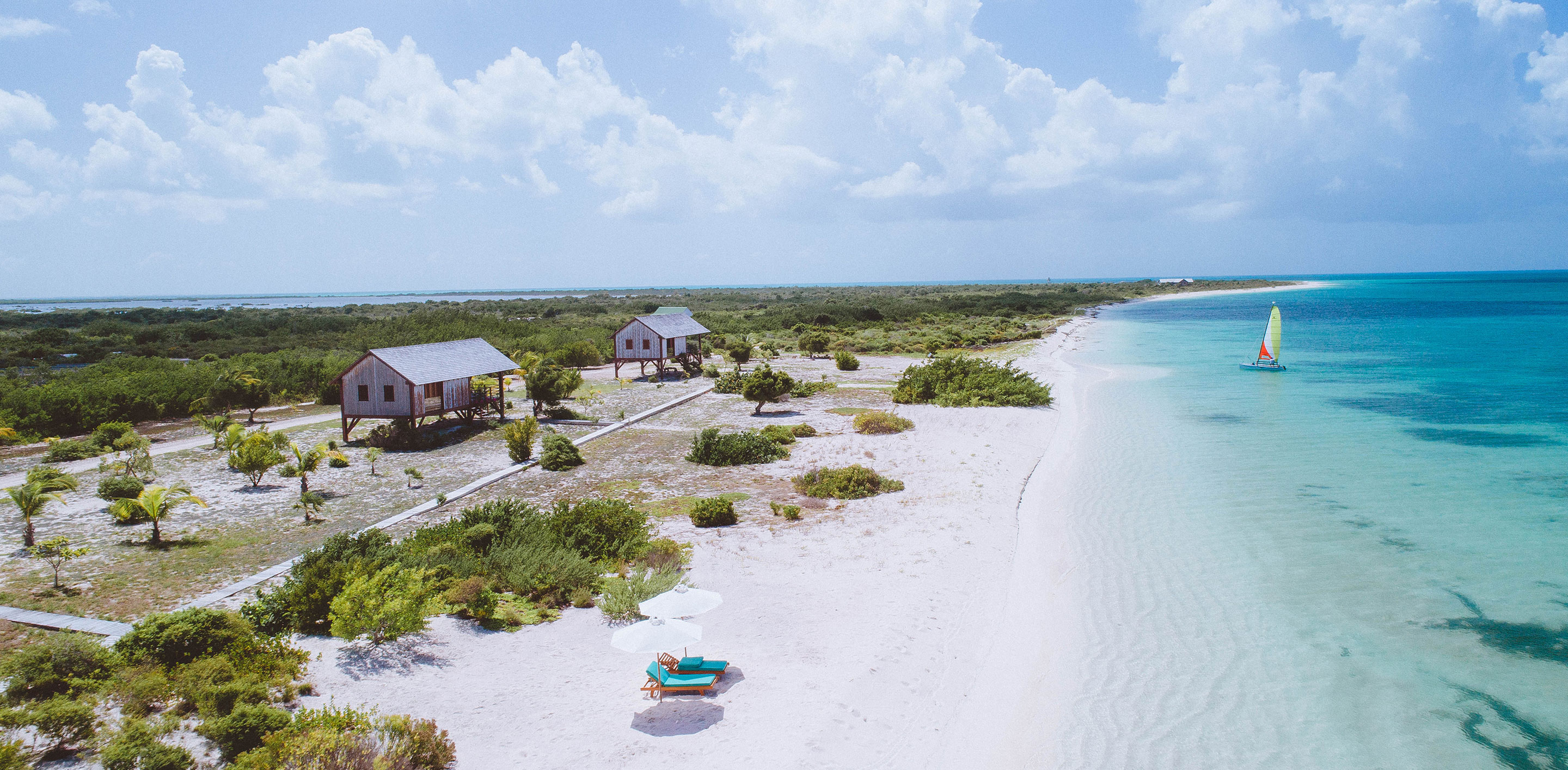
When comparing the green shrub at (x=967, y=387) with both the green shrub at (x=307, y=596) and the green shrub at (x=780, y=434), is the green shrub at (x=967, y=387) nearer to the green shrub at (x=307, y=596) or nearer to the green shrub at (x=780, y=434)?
the green shrub at (x=780, y=434)

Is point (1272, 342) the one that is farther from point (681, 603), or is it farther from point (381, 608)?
point (381, 608)

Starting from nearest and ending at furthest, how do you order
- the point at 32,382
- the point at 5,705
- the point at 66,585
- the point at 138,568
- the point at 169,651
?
the point at 5,705
the point at 169,651
the point at 66,585
the point at 138,568
the point at 32,382

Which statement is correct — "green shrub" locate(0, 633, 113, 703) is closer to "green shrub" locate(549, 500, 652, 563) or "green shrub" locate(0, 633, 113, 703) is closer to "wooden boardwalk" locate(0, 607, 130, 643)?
"wooden boardwalk" locate(0, 607, 130, 643)

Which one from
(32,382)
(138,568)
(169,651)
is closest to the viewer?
(169,651)

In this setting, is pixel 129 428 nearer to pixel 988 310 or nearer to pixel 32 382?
pixel 32 382

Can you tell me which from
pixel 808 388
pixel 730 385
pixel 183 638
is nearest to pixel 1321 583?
pixel 183 638

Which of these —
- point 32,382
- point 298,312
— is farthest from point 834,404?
point 298,312

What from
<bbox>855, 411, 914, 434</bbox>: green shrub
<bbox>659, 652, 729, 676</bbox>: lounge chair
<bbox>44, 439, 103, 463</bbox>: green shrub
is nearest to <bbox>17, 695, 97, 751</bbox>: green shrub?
<bbox>659, 652, 729, 676</bbox>: lounge chair

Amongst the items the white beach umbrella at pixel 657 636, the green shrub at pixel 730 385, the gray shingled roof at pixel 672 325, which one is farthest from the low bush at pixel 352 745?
the gray shingled roof at pixel 672 325
